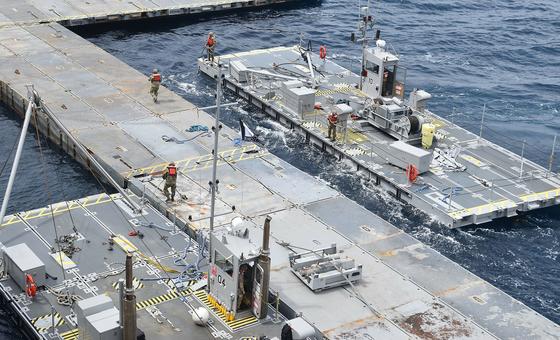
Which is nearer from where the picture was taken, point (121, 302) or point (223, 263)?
point (121, 302)

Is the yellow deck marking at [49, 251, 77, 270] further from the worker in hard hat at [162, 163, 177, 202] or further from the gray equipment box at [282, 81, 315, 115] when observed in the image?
the gray equipment box at [282, 81, 315, 115]

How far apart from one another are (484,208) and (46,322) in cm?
2757

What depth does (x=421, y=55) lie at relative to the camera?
89.2 m

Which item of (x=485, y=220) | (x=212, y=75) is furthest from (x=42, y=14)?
(x=485, y=220)

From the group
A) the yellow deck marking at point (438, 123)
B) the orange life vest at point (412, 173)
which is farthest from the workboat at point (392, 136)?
the yellow deck marking at point (438, 123)

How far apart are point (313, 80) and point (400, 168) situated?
50.9 feet

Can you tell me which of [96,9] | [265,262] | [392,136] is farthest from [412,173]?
[96,9]

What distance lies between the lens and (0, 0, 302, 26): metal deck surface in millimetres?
88375

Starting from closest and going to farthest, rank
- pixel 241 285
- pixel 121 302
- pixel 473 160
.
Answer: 1. pixel 121 302
2. pixel 241 285
3. pixel 473 160

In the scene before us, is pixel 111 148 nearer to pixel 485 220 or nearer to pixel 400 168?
pixel 400 168

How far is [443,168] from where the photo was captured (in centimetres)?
6228

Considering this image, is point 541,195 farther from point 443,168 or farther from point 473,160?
point 443,168

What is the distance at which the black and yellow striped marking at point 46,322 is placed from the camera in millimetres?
42591

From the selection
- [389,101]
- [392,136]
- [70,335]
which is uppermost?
[389,101]
